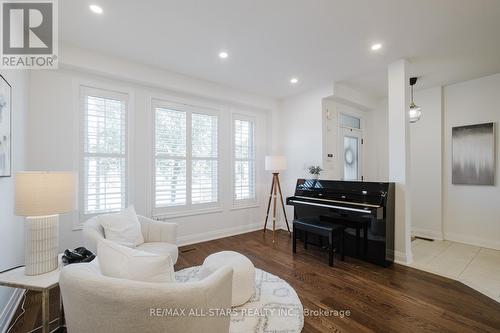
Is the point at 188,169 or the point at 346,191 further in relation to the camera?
the point at 188,169

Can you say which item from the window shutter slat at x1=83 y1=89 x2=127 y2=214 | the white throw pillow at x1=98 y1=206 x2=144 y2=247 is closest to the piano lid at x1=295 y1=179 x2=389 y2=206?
the white throw pillow at x1=98 y1=206 x2=144 y2=247

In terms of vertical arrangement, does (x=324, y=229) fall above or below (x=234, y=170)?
below

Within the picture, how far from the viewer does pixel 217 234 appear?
4.12m

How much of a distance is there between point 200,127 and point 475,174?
4.59 metres

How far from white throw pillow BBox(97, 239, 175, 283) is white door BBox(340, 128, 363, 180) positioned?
4.10 m

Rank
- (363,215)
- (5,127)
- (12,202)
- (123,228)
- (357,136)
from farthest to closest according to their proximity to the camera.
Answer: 1. (357,136)
2. (363,215)
3. (123,228)
4. (12,202)
5. (5,127)

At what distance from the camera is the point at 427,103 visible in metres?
4.12

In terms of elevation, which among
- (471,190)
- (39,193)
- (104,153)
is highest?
(104,153)

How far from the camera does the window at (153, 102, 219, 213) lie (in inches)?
141

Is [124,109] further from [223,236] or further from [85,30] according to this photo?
[223,236]

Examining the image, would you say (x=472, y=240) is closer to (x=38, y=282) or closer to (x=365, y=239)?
(x=365, y=239)

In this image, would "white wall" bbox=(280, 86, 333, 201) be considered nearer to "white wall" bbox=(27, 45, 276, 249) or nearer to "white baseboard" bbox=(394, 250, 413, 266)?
"white wall" bbox=(27, 45, 276, 249)

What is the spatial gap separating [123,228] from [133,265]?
142 cm

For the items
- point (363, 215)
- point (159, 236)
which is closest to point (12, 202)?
point (159, 236)
